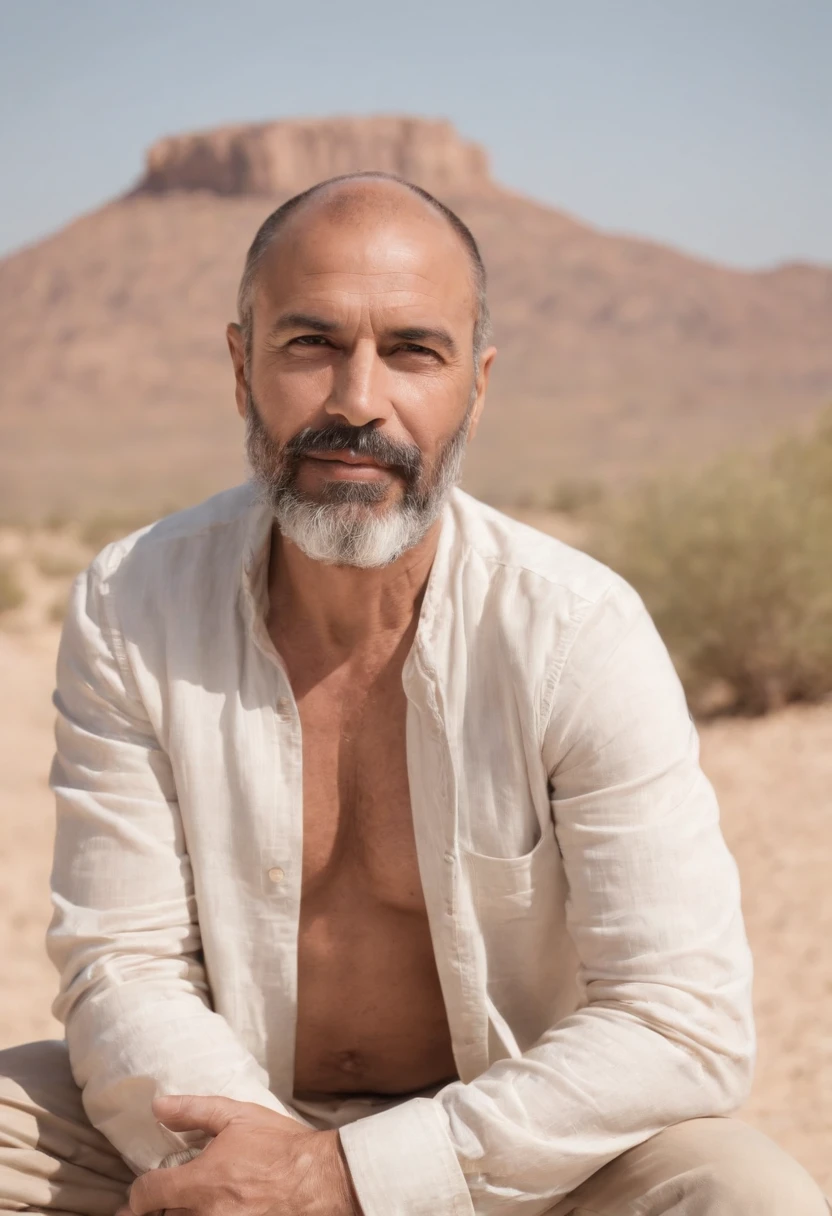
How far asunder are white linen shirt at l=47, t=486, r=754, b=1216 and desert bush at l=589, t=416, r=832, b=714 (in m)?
6.55

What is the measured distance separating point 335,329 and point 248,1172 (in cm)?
121

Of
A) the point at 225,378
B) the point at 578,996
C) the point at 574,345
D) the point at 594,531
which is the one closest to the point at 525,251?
the point at 574,345

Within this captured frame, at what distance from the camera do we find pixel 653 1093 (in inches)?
73.8

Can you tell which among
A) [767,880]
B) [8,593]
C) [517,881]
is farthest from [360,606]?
[8,593]

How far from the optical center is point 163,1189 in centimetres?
184

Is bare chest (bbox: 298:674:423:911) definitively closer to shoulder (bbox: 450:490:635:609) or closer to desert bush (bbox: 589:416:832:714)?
shoulder (bbox: 450:490:635:609)

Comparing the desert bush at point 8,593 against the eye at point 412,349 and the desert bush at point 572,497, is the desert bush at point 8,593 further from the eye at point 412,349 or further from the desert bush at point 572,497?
the eye at point 412,349

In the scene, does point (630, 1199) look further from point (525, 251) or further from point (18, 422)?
point (525, 251)

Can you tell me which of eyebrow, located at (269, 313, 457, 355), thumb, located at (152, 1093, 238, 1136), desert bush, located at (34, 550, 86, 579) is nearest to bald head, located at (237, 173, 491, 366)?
eyebrow, located at (269, 313, 457, 355)

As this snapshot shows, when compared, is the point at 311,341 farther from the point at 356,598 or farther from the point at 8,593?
the point at 8,593

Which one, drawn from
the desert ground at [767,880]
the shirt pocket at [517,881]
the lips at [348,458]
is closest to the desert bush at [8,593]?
the desert ground at [767,880]

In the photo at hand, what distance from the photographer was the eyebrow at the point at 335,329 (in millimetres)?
2105

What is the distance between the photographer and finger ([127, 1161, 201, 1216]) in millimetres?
1821

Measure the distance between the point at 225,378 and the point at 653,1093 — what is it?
2050 inches
